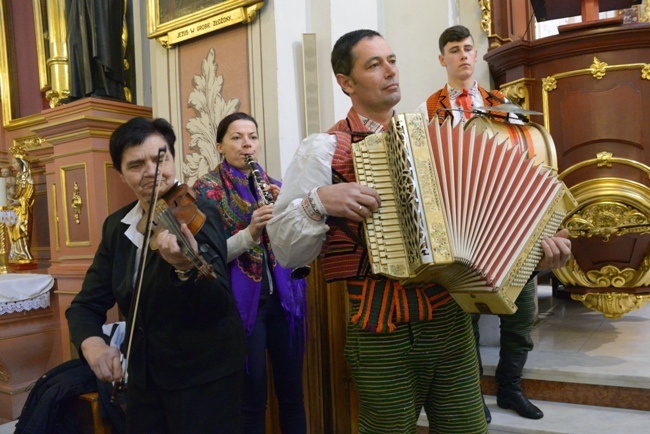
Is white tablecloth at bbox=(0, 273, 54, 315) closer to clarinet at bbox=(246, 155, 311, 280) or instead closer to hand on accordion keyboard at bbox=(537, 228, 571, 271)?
clarinet at bbox=(246, 155, 311, 280)

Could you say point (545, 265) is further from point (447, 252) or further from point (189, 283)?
point (189, 283)

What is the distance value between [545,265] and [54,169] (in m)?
3.85

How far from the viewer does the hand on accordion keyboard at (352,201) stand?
4.32 ft

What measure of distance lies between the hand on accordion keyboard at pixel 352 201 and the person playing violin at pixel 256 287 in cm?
76

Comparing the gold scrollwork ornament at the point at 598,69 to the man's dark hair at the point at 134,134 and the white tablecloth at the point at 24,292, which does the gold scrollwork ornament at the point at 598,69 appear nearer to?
the man's dark hair at the point at 134,134

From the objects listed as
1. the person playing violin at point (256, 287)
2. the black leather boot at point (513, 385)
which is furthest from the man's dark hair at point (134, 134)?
the black leather boot at point (513, 385)

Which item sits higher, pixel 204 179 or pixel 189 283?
pixel 204 179

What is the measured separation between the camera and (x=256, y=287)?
223 centimetres

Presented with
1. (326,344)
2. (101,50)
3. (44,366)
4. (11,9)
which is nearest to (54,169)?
(101,50)

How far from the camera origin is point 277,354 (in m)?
2.31

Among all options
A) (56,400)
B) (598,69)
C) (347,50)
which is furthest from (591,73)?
(56,400)

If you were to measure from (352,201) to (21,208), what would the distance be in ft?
14.8

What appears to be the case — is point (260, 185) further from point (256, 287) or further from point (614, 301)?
point (614, 301)

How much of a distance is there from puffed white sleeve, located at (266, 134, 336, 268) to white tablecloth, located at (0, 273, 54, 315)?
11.0ft
